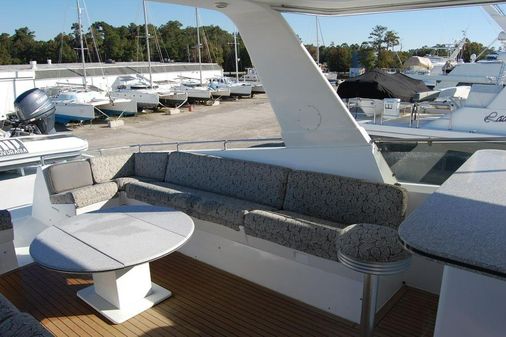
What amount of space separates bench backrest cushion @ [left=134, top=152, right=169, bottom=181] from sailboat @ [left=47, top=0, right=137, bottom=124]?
44.1 ft

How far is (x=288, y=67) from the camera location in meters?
3.11

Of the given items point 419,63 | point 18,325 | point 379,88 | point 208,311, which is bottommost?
point 208,311

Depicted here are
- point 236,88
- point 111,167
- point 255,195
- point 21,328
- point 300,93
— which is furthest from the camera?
point 236,88

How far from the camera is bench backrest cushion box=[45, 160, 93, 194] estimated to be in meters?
3.86

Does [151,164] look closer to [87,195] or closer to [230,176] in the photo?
[87,195]

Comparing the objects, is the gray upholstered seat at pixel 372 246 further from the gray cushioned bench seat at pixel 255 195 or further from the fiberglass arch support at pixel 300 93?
the fiberglass arch support at pixel 300 93

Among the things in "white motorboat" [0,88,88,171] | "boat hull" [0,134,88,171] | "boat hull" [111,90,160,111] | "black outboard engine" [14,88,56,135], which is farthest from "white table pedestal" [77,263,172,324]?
"boat hull" [111,90,160,111]

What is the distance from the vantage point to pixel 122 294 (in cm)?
258

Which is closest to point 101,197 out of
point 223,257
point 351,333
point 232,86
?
point 223,257

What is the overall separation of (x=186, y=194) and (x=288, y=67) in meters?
1.35

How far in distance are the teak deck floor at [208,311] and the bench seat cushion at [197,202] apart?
0.45m

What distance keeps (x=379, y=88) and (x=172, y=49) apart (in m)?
38.7

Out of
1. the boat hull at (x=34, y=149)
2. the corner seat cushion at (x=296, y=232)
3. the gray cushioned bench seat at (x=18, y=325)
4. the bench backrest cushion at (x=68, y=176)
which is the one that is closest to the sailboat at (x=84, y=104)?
the boat hull at (x=34, y=149)

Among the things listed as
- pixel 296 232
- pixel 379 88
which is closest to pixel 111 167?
pixel 296 232
